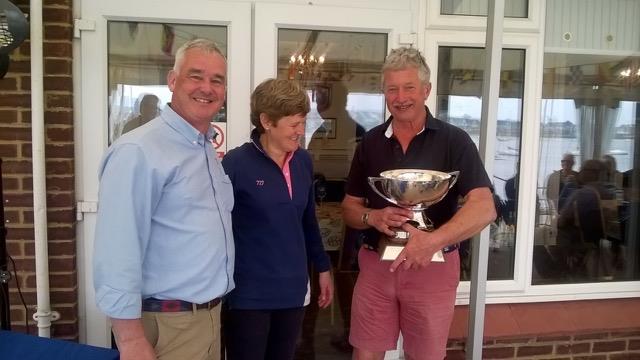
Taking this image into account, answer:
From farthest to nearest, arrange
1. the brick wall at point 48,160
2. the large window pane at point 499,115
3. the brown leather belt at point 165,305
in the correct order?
the large window pane at point 499,115 → the brick wall at point 48,160 → the brown leather belt at point 165,305

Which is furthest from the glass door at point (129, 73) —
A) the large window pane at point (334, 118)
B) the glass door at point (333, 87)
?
the large window pane at point (334, 118)

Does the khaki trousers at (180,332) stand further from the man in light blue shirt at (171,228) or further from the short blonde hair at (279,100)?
the short blonde hair at (279,100)

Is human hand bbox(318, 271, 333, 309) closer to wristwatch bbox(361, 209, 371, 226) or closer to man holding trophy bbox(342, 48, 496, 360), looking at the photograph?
man holding trophy bbox(342, 48, 496, 360)

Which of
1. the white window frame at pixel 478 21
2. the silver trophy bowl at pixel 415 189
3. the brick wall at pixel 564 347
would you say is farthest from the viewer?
the brick wall at pixel 564 347

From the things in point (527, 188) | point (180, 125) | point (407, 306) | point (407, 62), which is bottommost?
point (407, 306)

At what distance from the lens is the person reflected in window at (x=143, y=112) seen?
8.52 ft

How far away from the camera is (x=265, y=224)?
187 centimetres

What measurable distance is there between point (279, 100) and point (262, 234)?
48 centimetres

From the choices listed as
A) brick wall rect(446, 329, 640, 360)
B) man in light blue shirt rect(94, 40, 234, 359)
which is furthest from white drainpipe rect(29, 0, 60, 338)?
brick wall rect(446, 329, 640, 360)

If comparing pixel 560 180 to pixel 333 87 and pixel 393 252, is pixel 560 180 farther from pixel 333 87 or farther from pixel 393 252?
pixel 393 252

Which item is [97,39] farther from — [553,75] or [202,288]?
[553,75]

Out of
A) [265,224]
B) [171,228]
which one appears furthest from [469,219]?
[171,228]

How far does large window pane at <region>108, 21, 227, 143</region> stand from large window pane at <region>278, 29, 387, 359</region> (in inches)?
18.8

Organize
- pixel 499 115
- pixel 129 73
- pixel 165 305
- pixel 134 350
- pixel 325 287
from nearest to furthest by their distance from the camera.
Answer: pixel 134 350 → pixel 165 305 → pixel 325 287 → pixel 129 73 → pixel 499 115
